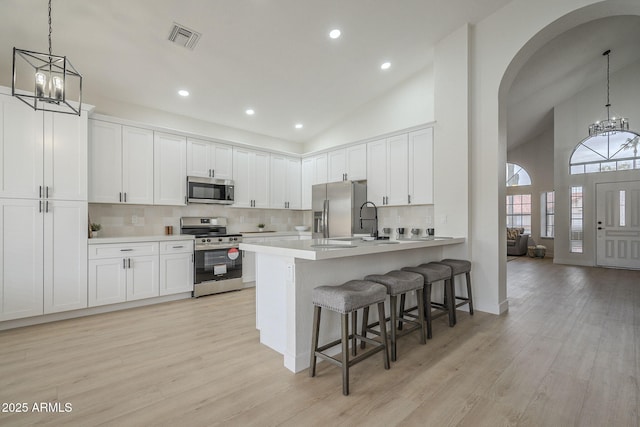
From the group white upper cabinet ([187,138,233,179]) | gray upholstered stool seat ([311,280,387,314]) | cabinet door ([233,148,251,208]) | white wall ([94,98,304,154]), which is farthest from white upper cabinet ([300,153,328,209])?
gray upholstered stool seat ([311,280,387,314])

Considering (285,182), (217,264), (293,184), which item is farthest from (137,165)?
(293,184)

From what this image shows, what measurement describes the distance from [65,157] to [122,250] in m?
1.27

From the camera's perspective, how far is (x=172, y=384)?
2049mm

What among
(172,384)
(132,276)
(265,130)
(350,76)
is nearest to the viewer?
(172,384)

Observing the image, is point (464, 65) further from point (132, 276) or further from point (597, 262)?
point (597, 262)

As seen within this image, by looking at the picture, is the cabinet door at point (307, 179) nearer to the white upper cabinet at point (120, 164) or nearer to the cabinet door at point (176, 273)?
the cabinet door at point (176, 273)

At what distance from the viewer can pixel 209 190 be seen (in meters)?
4.90

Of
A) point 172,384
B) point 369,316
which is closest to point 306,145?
point 369,316

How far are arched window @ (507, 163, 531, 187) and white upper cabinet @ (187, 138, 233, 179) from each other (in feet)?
29.7

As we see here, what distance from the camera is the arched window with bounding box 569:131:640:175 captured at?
661 cm

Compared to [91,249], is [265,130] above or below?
above

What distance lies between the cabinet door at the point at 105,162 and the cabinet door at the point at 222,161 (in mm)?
1364

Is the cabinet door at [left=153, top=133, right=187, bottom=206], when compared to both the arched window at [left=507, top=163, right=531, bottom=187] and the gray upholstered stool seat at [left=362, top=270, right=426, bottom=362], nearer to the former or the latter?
the gray upholstered stool seat at [left=362, top=270, right=426, bottom=362]

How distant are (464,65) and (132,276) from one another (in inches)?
202
